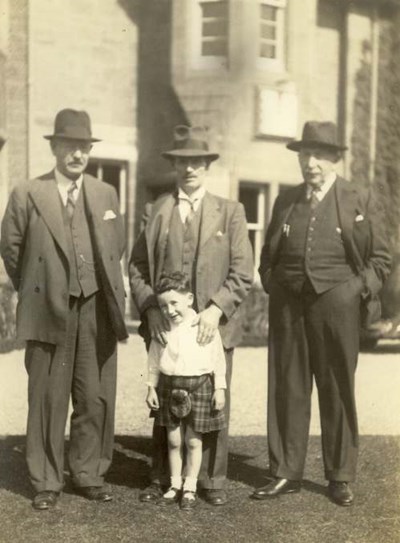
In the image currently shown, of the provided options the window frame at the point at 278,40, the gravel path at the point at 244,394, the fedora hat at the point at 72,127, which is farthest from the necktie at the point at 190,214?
the window frame at the point at 278,40

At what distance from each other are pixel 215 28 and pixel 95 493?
857 centimetres

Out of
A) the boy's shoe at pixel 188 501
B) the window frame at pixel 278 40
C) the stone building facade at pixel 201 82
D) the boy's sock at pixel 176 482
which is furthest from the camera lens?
the stone building facade at pixel 201 82

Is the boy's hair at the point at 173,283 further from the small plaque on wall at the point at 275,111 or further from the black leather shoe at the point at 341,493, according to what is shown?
the small plaque on wall at the point at 275,111

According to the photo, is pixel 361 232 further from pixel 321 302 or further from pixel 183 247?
pixel 183 247

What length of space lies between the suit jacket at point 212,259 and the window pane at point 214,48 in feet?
25.4

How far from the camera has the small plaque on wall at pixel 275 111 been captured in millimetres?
12008

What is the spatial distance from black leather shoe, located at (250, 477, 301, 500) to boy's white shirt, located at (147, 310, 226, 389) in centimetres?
66

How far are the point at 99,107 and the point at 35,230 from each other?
7842 millimetres

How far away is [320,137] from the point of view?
4578 millimetres

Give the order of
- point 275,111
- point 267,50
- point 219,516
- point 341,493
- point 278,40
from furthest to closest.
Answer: point 267,50 < point 275,111 < point 278,40 < point 341,493 < point 219,516

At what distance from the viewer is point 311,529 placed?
4.14m

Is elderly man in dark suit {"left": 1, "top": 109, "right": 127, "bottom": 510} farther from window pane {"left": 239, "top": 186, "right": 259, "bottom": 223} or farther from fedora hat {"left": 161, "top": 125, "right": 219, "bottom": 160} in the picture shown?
window pane {"left": 239, "top": 186, "right": 259, "bottom": 223}

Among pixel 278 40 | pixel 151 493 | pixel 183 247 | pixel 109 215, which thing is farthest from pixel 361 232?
pixel 278 40

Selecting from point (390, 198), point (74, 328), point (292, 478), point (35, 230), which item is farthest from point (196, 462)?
point (390, 198)
